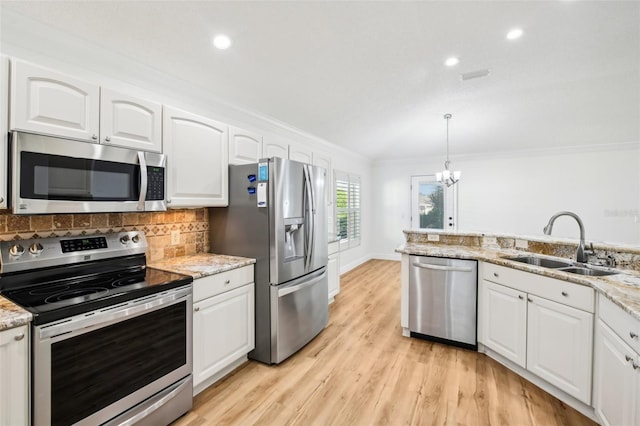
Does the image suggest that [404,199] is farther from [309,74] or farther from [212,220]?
[212,220]

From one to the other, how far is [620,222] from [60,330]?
7.69m

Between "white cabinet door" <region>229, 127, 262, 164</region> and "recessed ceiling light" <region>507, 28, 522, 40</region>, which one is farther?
"white cabinet door" <region>229, 127, 262, 164</region>

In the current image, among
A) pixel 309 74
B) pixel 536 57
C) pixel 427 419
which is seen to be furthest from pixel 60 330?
pixel 536 57

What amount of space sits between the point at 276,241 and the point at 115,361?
1.28 m

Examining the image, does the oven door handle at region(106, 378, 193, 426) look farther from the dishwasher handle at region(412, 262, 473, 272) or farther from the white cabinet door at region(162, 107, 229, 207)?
the dishwasher handle at region(412, 262, 473, 272)

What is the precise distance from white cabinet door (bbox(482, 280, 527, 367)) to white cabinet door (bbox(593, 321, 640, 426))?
1.59ft

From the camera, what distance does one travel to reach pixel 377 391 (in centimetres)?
214

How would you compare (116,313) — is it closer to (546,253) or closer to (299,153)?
(299,153)

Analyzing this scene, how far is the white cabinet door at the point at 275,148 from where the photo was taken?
143 inches

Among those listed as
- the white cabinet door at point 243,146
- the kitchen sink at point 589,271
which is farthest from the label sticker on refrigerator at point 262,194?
the kitchen sink at point 589,271

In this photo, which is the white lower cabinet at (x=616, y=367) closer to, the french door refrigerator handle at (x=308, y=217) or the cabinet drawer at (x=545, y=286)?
the cabinet drawer at (x=545, y=286)

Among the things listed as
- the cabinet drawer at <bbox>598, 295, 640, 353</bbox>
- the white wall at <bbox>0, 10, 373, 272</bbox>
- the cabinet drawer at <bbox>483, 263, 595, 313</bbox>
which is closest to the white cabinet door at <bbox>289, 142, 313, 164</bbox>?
the white wall at <bbox>0, 10, 373, 272</bbox>

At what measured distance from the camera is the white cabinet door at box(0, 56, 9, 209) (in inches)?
55.0

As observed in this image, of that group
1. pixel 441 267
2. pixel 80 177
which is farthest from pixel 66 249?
pixel 441 267
